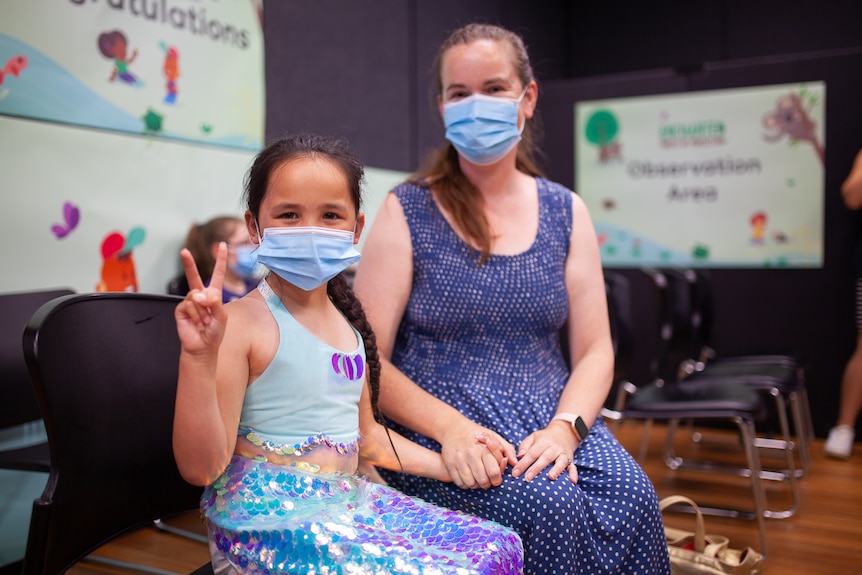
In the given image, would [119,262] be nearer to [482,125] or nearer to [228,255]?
[228,255]

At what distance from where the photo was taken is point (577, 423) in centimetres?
159

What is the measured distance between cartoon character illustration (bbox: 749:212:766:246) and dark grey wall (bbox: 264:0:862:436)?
0.19 meters

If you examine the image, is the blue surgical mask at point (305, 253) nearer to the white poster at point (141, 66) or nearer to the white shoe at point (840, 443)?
the white poster at point (141, 66)

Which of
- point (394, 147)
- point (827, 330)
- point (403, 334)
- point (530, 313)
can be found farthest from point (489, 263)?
point (827, 330)

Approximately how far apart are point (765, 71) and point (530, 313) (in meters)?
3.71

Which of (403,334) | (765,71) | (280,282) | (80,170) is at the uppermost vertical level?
(765,71)

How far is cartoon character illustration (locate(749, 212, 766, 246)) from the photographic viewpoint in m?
4.71

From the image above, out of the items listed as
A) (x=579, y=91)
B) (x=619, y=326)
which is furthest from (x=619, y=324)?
(x=579, y=91)

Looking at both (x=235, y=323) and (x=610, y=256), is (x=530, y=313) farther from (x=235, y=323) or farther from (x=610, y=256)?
(x=610, y=256)

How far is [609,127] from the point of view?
5.18m

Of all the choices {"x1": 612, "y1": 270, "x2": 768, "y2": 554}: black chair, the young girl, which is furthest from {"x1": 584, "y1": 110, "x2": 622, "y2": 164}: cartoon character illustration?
the young girl

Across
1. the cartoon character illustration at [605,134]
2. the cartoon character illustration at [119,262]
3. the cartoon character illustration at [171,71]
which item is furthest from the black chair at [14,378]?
the cartoon character illustration at [605,134]

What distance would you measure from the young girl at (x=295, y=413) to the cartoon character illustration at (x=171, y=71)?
70.8 inches

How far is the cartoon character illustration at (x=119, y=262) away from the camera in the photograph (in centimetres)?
273
